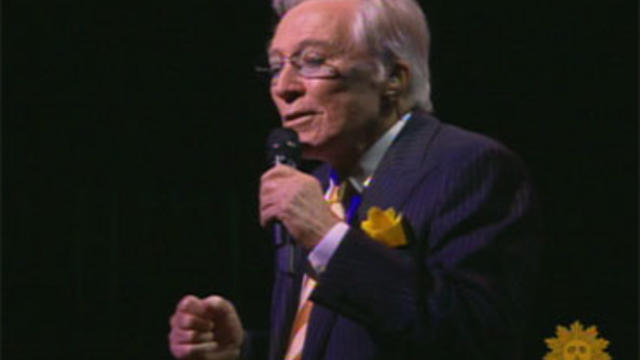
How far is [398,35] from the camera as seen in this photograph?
1587 millimetres

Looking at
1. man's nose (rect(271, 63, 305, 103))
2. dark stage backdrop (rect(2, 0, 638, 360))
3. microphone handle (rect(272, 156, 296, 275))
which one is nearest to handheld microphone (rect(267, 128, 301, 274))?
microphone handle (rect(272, 156, 296, 275))

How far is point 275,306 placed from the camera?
5.38 ft

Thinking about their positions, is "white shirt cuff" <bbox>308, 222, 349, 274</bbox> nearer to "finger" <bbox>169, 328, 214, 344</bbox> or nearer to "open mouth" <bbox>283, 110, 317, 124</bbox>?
"open mouth" <bbox>283, 110, 317, 124</bbox>

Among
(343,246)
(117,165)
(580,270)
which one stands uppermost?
(343,246)

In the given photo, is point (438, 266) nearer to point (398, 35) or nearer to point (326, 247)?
point (326, 247)

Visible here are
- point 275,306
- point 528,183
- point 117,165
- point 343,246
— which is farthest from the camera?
point 117,165

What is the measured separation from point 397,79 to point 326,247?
0.47 m

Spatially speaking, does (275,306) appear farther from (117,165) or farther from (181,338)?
(117,165)

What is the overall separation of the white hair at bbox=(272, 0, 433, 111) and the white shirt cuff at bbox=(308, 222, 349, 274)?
435mm

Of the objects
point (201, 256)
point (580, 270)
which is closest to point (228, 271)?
point (201, 256)

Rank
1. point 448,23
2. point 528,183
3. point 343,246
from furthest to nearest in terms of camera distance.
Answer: point 448,23
point 528,183
point 343,246

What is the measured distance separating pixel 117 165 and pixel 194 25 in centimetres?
81

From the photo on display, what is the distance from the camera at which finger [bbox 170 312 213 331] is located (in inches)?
62.6

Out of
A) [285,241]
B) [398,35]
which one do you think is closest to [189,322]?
[285,241]
